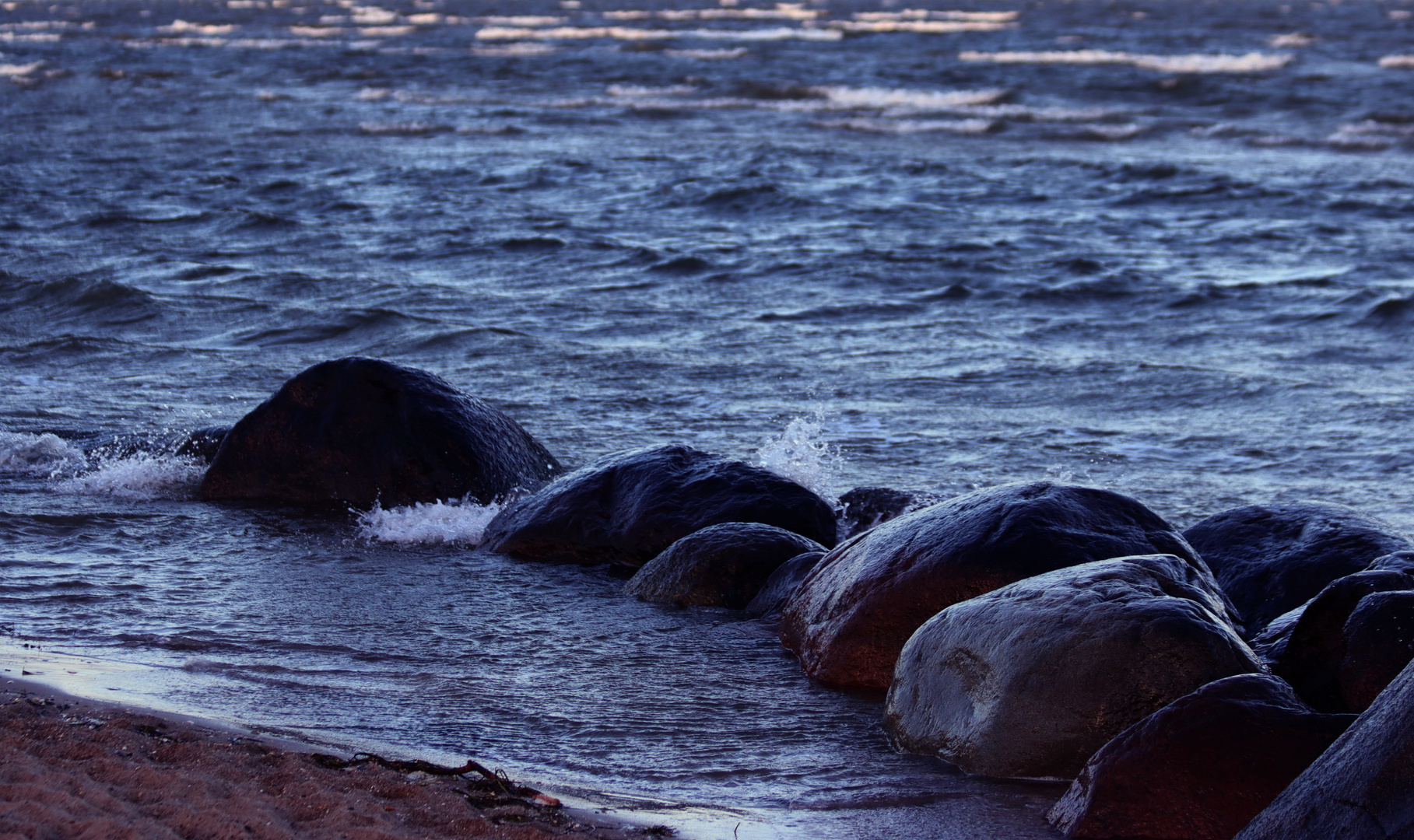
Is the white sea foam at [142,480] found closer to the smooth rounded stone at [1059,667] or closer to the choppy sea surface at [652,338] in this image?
the choppy sea surface at [652,338]

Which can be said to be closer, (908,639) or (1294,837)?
(1294,837)

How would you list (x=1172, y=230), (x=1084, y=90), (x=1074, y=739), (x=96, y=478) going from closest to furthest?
(x=1074, y=739)
(x=96, y=478)
(x=1172, y=230)
(x=1084, y=90)

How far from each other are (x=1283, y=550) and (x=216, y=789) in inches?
162

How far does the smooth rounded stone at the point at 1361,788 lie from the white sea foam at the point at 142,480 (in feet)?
18.5

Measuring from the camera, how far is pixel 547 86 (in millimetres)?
27719

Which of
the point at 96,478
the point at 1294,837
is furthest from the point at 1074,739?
the point at 96,478

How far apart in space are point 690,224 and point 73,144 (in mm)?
10323

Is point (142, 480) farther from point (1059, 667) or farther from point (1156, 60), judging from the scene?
point (1156, 60)

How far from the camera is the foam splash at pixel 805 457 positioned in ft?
24.5

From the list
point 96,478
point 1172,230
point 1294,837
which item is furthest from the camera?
point 1172,230

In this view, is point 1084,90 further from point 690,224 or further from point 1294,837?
point 1294,837

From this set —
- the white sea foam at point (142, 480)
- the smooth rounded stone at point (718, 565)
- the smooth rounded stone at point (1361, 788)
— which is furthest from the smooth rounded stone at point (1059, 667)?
the white sea foam at point (142, 480)

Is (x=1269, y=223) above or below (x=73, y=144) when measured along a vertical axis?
below

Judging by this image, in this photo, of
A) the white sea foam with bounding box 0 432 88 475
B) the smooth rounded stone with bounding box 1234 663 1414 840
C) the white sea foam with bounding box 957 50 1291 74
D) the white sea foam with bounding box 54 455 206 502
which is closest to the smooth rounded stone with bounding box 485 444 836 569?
the white sea foam with bounding box 54 455 206 502
